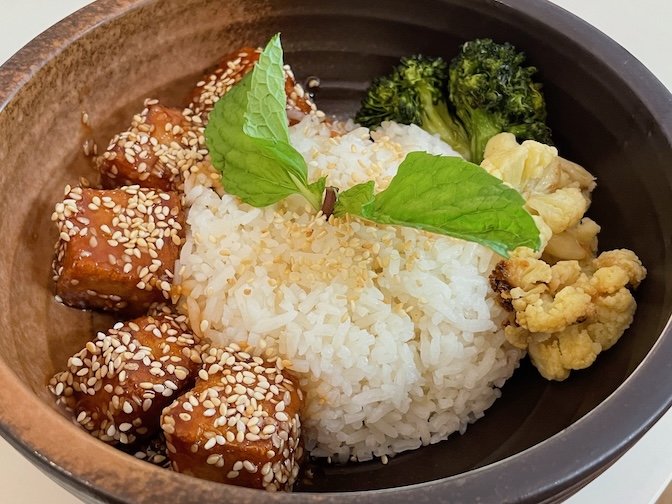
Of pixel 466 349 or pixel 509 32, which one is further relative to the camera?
pixel 509 32

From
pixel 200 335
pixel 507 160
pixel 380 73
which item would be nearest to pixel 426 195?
pixel 507 160

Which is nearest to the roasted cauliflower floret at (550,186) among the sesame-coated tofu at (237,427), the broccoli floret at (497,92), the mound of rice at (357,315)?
the broccoli floret at (497,92)

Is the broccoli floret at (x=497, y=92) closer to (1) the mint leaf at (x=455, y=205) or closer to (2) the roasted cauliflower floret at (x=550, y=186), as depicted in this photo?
(2) the roasted cauliflower floret at (x=550, y=186)

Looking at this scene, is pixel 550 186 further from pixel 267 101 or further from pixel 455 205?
pixel 267 101

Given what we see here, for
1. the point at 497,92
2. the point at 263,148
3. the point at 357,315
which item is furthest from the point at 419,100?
the point at 357,315

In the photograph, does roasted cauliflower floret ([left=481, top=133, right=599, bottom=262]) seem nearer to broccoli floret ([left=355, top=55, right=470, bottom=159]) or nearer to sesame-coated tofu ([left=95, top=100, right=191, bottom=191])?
broccoli floret ([left=355, top=55, right=470, bottom=159])

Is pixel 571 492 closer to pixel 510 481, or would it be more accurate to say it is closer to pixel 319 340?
pixel 510 481
